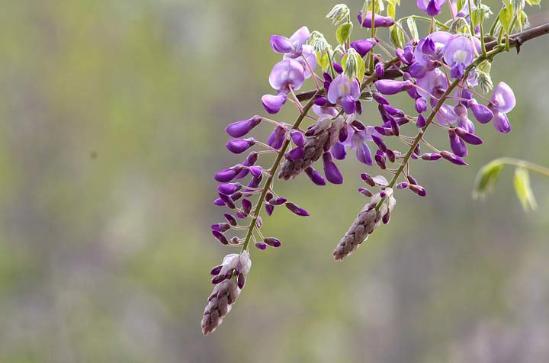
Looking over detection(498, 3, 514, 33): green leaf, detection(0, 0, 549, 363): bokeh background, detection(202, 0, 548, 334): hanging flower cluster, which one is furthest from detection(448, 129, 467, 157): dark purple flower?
detection(0, 0, 549, 363): bokeh background

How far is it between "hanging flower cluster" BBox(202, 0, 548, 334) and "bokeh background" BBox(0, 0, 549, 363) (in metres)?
7.63

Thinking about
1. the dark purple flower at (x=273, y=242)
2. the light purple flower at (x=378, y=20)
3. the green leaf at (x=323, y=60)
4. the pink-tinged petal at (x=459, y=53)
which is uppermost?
the pink-tinged petal at (x=459, y=53)

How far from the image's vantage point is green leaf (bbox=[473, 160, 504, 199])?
854 mm

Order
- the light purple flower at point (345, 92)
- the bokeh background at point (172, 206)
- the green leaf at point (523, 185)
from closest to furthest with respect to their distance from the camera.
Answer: the light purple flower at point (345, 92) < the green leaf at point (523, 185) < the bokeh background at point (172, 206)

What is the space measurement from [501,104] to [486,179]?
69 millimetres

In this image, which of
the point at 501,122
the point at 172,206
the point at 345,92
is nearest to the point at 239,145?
the point at 345,92

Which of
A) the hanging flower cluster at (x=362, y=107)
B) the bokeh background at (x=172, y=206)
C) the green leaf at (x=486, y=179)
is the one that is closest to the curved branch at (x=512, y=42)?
the hanging flower cluster at (x=362, y=107)

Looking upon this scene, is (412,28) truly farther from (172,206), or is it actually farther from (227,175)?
(172,206)

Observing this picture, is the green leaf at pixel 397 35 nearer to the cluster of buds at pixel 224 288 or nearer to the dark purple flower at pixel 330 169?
the dark purple flower at pixel 330 169

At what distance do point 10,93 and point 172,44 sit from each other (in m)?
1.55

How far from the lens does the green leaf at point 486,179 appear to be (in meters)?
0.85

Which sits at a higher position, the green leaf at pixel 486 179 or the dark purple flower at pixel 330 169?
the dark purple flower at pixel 330 169

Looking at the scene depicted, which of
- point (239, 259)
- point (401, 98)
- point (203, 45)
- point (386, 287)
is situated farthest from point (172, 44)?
point (239, 259)

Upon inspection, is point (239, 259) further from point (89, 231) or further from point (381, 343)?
point (381, 343)
